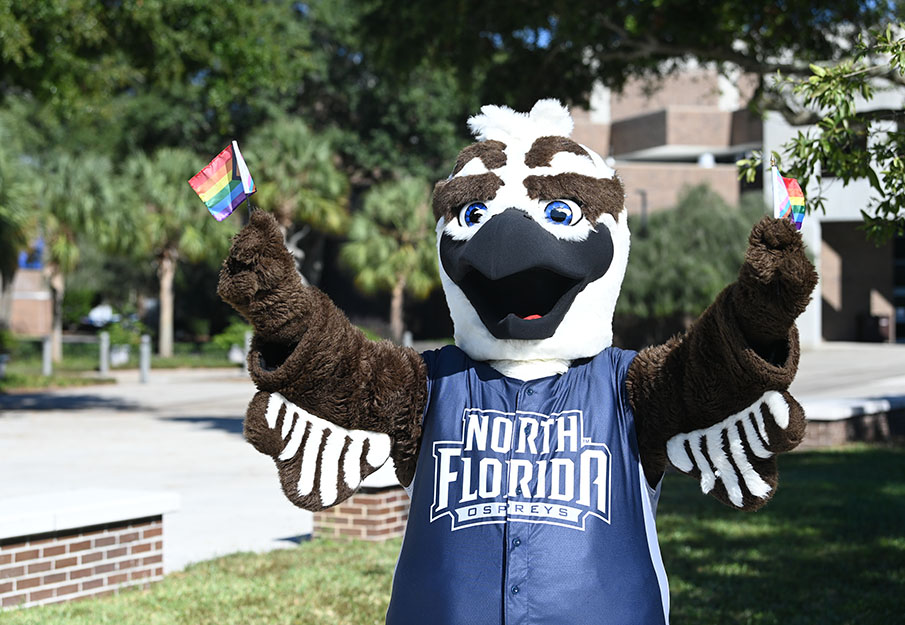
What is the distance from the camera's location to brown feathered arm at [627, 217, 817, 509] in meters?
2.25

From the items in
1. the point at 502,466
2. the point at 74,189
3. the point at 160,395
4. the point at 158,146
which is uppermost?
the point at 158,146

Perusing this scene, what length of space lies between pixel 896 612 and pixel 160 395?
55.0 ft

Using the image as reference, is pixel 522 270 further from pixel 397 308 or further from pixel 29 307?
pixel 29 307

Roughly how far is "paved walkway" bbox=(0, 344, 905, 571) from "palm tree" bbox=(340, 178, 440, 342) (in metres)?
6.81

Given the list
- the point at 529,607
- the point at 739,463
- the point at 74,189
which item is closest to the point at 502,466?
the point at 529,607

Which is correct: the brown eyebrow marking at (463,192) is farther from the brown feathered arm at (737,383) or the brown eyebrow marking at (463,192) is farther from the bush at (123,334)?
the bush at (123,334)

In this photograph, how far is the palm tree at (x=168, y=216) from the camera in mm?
27906

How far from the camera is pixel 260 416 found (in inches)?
107

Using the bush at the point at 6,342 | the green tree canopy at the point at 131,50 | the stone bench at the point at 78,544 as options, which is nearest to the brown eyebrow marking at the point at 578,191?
the stone bench at the point at 78,544

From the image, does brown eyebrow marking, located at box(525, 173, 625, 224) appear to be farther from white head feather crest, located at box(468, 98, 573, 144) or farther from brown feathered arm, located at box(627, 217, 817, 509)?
brown feathered arm, located at box(627, 217, 817, 509)

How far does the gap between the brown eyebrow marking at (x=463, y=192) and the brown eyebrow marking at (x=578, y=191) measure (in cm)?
10

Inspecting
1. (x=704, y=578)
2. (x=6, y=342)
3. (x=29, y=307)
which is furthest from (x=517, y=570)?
(x=29, y=307)

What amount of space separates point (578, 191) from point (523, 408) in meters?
0.62

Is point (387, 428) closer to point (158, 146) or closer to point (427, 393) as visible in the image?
point (427, 393)
